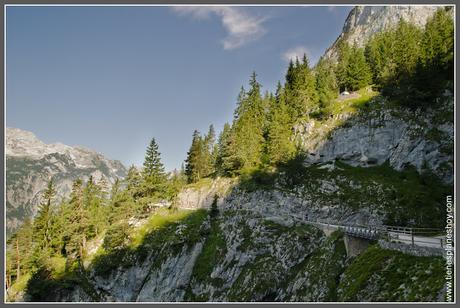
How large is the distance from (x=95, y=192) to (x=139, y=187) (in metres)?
17.2

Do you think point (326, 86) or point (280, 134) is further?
point (326, 86)

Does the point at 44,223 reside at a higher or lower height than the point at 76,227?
higher

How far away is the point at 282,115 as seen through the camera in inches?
3612

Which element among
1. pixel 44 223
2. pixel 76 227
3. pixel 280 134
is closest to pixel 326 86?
pixel 280 134

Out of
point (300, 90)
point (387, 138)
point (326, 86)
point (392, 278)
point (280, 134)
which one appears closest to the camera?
point (392, 278)

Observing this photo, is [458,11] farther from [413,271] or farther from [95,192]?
[95,192]

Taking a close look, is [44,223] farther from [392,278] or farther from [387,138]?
[387,138]

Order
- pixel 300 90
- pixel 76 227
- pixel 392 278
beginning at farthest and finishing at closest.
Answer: pixel 300 90, pixel 76 227, pixel 392 278

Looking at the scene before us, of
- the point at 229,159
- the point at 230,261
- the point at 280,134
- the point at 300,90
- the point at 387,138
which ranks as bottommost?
the point at 230,261

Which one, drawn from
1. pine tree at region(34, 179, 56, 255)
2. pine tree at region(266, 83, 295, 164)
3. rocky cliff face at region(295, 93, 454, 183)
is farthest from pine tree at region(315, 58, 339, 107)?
pine tree at region(34, 179, 56, 255)

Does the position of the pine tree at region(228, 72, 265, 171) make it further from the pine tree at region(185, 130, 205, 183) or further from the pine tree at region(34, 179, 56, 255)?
the pine tree at region(34, 179, 56, 255)

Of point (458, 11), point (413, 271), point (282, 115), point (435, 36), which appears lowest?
point (413, 271)

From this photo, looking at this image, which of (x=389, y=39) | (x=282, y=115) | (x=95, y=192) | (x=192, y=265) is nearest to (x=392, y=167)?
(x=282, y=115)

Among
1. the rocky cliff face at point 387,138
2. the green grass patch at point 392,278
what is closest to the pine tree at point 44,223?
the rocky cliff face at point 387,138
